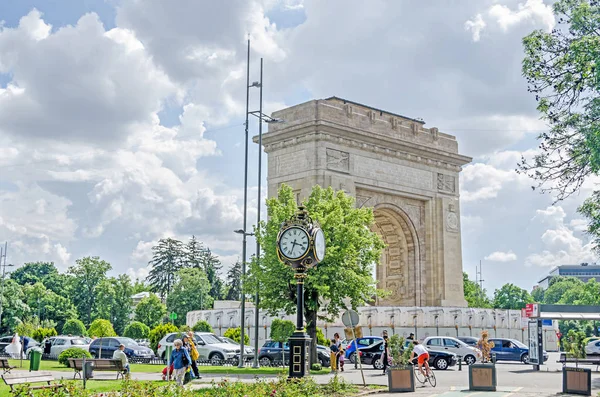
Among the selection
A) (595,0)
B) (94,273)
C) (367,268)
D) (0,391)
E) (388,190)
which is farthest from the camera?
(94,273)

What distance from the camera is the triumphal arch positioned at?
43.0 m

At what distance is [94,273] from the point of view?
8419 centimetres

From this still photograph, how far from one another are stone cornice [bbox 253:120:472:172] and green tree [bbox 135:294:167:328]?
139 feet

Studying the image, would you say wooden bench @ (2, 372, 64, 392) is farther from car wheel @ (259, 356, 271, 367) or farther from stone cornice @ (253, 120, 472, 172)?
stone cornice @ (253, 120, 472, 172)

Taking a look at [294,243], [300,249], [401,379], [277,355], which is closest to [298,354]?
[300,249]

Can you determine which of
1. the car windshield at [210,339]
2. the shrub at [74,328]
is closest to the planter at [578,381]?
the car windshield at [210,339]

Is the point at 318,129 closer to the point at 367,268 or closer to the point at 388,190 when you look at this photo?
the point at 388,190

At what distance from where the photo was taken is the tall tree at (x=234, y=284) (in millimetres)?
98875

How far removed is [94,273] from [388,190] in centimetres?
4891

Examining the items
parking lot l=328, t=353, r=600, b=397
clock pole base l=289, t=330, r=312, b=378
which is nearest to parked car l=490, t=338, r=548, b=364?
parking lot l=328, t=353, r=600, b=397

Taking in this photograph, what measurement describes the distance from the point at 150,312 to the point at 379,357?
54.7 metres

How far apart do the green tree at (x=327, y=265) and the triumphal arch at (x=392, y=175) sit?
40.3 ft

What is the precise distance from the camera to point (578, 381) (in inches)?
702

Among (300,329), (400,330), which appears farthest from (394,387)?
(400,330)
